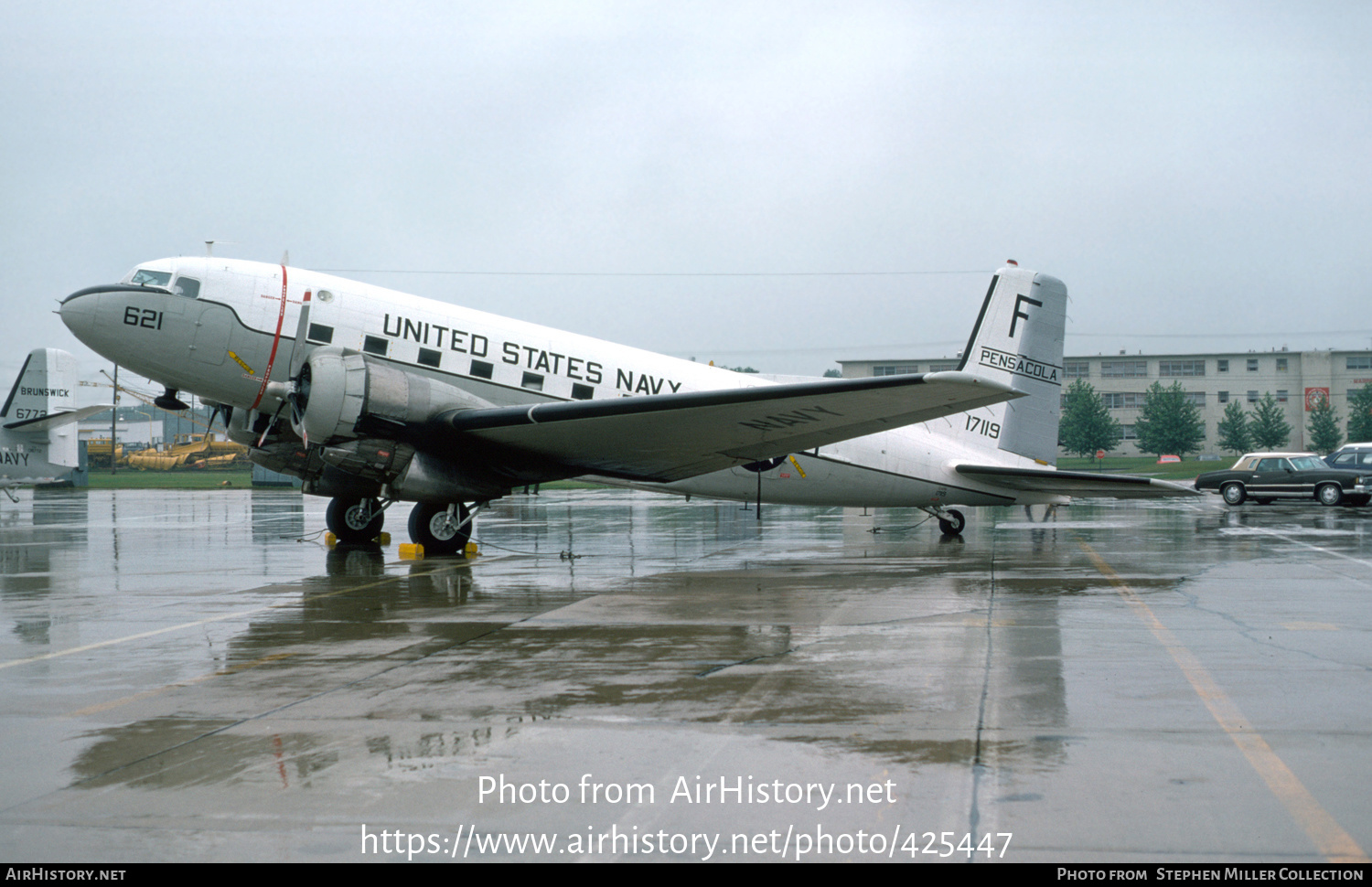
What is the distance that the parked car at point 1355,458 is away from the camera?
33406 mm

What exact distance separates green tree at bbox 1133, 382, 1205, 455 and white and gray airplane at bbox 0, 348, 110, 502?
75.3 m

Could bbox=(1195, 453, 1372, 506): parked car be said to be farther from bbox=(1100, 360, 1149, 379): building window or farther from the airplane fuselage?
bbox=(1100, 360, 1149, 379): building window

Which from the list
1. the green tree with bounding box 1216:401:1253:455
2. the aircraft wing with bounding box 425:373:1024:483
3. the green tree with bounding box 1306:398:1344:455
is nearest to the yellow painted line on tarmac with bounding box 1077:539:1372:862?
the aircraft wing with bounding box 425:373:1024:483

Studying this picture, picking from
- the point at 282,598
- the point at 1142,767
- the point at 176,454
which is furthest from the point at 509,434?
the point at 176,454

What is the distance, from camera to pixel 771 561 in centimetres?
1602

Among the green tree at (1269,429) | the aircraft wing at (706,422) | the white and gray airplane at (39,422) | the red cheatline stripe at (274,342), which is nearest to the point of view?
the aircraft wing at (706,422)

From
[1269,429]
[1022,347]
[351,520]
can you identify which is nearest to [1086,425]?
[1269,429]

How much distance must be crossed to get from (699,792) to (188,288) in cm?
1347

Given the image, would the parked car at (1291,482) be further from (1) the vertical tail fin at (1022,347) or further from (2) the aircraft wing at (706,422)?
(2) the aircraft wing at (706,422)

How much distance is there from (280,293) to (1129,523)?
20.4 meters

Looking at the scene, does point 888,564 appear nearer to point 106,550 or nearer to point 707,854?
point 707,854

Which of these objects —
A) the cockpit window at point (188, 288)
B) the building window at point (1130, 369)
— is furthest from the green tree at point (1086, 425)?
the cockpit window at point (188, 288)

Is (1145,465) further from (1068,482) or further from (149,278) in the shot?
(149,278)

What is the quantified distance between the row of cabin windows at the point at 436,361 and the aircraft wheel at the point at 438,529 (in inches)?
84.8
